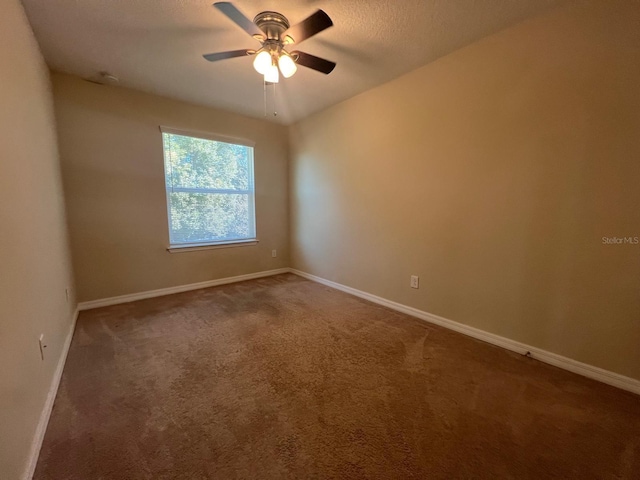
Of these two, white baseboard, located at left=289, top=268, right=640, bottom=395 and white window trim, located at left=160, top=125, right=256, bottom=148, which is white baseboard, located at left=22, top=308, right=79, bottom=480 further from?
white baseboard, located at left=289, top=268, right=640, bottom=395

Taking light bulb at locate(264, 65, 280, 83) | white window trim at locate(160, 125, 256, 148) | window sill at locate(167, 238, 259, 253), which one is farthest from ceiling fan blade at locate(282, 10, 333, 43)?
window sill at locate(167, 238, 259, 253)

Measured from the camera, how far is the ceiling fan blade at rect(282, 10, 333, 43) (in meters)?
1.52

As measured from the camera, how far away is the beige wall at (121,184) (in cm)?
282

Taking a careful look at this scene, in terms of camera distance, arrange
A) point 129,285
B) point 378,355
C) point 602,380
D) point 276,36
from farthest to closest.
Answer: point 129,285, point 378,355, point 276,36, point 602,380

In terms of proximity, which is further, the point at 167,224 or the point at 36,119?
the point at 167,224

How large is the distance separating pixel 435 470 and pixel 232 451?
932mm

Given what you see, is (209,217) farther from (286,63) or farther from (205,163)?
(286,63)

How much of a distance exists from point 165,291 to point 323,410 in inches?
112

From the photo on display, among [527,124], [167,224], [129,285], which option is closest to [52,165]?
[167,224]

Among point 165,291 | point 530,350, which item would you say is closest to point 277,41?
point 530,350

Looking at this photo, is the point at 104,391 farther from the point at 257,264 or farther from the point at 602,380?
the point at 602,380

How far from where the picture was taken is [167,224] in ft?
11.3

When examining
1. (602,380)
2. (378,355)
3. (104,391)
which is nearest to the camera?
(104,391)

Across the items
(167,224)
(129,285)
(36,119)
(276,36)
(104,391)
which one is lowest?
(104,391)
